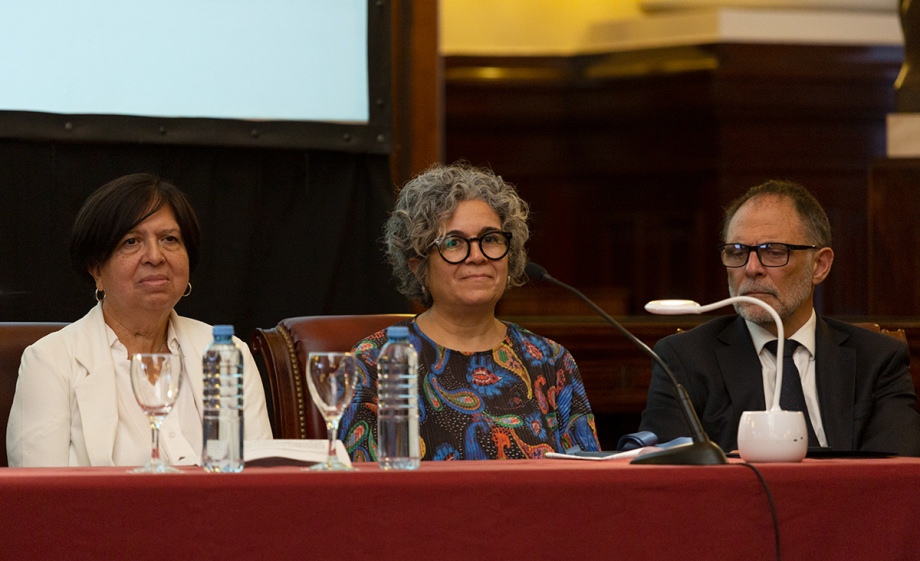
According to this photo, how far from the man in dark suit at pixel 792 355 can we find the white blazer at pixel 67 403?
2.91ft

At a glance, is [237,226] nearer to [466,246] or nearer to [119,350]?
[119,350]

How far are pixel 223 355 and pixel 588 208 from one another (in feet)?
16.1

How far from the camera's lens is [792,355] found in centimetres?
265

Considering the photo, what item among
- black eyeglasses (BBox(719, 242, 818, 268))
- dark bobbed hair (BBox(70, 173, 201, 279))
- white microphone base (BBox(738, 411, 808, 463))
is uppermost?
dark bobbed hair (BBox(70, 173, 201, 279))

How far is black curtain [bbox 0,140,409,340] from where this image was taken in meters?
3.06

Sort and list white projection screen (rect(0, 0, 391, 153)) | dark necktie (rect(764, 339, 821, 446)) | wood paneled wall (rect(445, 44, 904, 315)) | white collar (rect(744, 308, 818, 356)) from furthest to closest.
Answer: wood paneled wall (rect(445, 44, 904, 315))
white projection screen (rect(0, 0, 391, 153))
white collar (rect(744, 308, 818, 356))
dark necktie (rect(764, 339, 821, 446))

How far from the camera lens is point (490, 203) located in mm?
2615

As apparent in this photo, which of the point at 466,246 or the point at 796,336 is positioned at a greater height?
the point at 466,246

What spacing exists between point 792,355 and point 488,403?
658mm

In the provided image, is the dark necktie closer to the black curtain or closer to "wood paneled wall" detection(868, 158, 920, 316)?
the black curtain

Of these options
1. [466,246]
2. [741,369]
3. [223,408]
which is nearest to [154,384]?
[223,408]

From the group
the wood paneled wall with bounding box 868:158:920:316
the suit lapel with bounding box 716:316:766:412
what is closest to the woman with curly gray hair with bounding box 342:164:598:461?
the suit lapel with bounding box 716:316:766:412

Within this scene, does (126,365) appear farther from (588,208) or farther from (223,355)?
(588,208)

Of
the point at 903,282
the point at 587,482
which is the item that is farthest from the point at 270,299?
the point at 903,282
